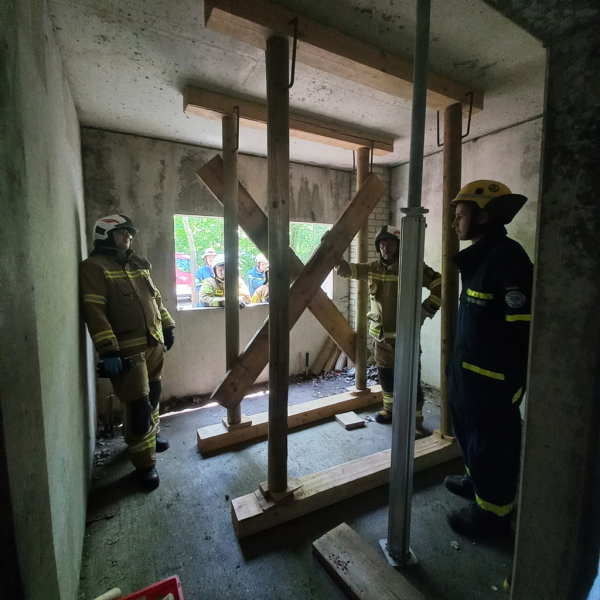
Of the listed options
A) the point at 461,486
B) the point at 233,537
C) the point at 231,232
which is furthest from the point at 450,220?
the point at 233,537

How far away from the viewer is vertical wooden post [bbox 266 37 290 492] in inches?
62.2

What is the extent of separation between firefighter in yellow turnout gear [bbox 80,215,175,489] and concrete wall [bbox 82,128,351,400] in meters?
1.00

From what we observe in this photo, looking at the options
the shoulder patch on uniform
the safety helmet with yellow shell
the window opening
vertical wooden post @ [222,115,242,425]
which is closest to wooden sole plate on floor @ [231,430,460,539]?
vertical wooden post @ [222,115,242,425]

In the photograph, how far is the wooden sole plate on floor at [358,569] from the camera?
134 cm

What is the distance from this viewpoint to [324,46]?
1622 millimetres

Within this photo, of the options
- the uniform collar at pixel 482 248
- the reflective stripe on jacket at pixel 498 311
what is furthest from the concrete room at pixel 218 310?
the reflective stripe on jacket at pixel 498 311

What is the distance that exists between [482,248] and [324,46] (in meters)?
1.39

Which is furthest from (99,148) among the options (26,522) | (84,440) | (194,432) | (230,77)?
(26,522)

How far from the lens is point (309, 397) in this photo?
3.71m

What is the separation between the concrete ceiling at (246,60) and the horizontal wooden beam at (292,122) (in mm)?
69

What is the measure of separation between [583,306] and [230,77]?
2342 millimetres

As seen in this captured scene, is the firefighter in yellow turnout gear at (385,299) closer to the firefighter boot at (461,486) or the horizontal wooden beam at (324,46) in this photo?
the firefighter boot at (461,486)

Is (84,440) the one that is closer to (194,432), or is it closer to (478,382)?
(194,432)

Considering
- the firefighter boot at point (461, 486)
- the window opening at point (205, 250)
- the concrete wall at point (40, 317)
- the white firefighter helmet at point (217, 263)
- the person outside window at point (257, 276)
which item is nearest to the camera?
the concrete wall at point (40, 317)
